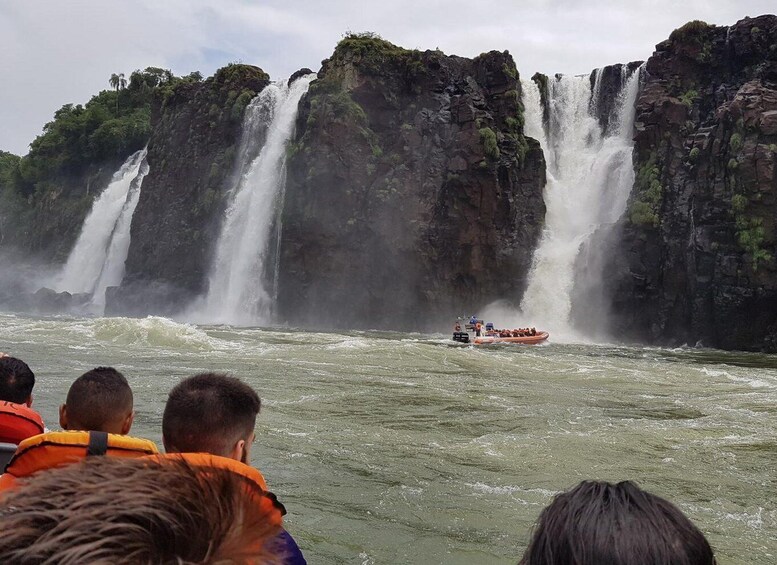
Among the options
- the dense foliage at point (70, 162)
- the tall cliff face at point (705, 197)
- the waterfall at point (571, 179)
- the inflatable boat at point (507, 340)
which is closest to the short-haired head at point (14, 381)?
the inflatable boat at point (507, 340)

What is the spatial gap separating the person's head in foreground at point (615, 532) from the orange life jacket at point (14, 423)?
361cm

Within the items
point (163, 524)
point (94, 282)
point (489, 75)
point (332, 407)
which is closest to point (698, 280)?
point (489, 75)

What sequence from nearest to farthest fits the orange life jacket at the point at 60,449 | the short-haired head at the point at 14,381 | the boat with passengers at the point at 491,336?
1. the orange life jacket at the point at 60,449
2. the short-haired head at the point at 14,381
3. the boat with passengers at the point at 491,336

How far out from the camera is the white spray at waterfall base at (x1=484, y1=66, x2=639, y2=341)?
3875cm

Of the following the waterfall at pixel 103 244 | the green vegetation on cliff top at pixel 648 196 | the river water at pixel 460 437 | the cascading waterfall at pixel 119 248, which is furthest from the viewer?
the waterfall at pixel 103 244

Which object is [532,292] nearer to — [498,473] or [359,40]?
[359,40]

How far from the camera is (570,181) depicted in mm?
41875

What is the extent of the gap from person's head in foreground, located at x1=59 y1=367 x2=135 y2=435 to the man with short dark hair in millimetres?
966

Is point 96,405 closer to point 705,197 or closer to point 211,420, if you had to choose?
point 211,420

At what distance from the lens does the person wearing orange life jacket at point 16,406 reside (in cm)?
418

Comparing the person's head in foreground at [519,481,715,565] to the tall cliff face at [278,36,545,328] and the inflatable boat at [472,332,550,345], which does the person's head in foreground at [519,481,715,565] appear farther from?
the tall cliff face at [278,36,545,328]

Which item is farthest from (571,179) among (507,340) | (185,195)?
(185,195)

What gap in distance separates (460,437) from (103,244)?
51.7m

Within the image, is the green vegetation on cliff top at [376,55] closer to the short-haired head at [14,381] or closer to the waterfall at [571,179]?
the waterfall at [571,179]
